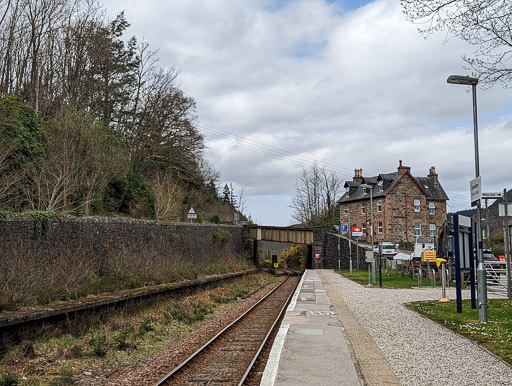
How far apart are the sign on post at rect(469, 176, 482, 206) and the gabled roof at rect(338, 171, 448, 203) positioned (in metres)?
47.4

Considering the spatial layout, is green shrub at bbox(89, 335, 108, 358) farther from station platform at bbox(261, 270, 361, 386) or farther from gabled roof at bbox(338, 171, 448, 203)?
gabled roof at bbox(338, 171, 448, 203)

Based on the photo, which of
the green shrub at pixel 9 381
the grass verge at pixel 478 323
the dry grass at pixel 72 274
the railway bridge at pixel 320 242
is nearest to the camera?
the green shrub at pixel 9 381

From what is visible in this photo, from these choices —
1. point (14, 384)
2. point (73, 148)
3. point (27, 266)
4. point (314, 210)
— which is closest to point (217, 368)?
point (14, 384)

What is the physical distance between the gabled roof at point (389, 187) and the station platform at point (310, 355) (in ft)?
160

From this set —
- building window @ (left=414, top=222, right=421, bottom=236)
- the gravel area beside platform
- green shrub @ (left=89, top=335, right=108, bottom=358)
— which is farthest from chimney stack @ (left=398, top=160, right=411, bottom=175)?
green shrub @ (left=89, top=335, right=108, bottom=358)

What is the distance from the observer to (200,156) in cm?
4622

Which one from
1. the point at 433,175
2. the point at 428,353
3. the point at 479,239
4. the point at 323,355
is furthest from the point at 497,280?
the point at 433,175

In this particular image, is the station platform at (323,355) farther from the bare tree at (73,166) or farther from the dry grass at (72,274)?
the bare tree at (73,166)

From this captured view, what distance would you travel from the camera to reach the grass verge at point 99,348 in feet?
27.3

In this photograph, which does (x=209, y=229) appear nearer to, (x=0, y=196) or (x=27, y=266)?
(x=0, y=196)

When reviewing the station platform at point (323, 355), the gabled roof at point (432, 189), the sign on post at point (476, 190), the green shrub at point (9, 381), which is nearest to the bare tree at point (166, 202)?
the station platform at point (323, 355)

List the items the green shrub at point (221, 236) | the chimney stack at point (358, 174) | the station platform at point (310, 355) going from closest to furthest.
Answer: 1. the station platform at point (310, 355)
2. the green shrub at point (221, 236)
3. the chimney stack at point (358, 174)

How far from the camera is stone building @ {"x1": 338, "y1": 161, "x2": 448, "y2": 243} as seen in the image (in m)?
61.3

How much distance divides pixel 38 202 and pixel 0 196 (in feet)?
11.6
